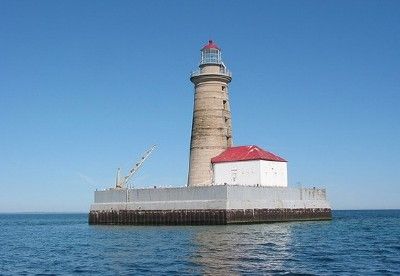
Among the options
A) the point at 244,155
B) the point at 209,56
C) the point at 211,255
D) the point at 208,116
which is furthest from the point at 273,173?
the point at 211,255

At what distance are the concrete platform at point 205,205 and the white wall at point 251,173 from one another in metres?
2.12

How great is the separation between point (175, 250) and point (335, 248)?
28.6 ft

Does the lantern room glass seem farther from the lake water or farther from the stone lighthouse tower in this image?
the lake water

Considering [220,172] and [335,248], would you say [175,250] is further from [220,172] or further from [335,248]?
[220,172]

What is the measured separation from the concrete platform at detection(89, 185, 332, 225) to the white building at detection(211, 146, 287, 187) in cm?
226

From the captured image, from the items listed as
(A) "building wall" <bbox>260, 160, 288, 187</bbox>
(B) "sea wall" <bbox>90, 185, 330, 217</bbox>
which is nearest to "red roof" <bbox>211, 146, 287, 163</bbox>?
(A) "building wall" <bbox>260, 160, 288, 187</bbox>

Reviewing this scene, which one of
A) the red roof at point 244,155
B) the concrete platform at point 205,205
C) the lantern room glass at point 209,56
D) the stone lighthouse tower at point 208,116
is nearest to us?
the concrete platform at point 205,205

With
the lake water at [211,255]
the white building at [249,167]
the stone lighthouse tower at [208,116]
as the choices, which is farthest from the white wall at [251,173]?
the lake water at [211,255]

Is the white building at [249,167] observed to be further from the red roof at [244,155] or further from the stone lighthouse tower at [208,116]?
the stone lighthouse tower at [208,116]

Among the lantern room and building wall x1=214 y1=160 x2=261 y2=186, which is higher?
Result: the lantern room

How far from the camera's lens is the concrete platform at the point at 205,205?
4916cm

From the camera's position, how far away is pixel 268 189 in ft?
175

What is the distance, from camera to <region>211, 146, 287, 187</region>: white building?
56.3 m

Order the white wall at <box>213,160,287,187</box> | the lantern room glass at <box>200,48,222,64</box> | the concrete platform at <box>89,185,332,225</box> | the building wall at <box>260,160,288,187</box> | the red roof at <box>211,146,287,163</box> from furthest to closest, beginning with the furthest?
1. the lantern room glass at <box>200,48,222,64</box>
2. the red roof at <box>211,146,287,163</box>
3. the building wall at <box>260,160,288,187</box>
4. the white wall at <box>213,160,287,187</box>
5. the concrete platform at <box>89,185,332,225</box>
